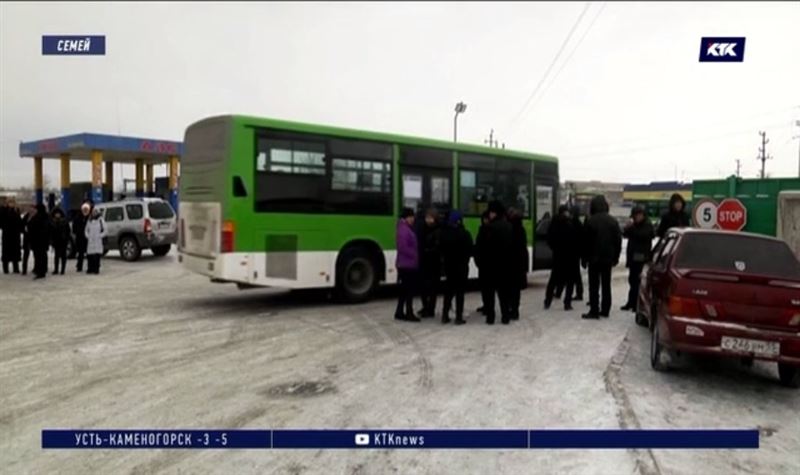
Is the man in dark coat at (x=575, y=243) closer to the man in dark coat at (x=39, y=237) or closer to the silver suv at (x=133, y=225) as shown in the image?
the man in dark coat at (x=39, y=237)

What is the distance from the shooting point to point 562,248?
1016 cm

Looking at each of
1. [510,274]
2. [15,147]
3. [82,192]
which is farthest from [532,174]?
[82,192]

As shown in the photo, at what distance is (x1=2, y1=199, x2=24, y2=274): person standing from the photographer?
46.4 feet

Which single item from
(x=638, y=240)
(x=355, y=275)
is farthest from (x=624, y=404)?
(x=355, y=275)

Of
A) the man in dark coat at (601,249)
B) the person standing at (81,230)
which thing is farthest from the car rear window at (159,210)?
the man in dark coat at (601,249)

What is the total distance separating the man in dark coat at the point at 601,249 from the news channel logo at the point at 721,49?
12.9 ft

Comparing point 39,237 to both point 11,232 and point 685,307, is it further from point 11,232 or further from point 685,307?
point 685,307

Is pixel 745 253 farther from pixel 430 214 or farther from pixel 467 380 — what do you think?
pixel 430 214

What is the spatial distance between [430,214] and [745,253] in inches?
179

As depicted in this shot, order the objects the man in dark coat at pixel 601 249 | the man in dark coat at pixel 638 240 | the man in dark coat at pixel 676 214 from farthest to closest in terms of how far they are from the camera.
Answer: the man in dark coat at pixel 676 214, the man in dark coat at pixel 638 240, the man in dark coat at pixel 601 249

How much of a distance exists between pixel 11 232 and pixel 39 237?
55.4 inches

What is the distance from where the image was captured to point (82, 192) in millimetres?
34250

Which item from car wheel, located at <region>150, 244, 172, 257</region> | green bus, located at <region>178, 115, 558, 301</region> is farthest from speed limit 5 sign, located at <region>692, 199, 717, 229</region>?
car wheel, located at <region>150, 244, 172, 257</region>

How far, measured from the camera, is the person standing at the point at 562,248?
10055 mm
